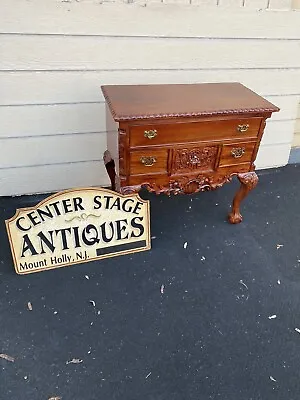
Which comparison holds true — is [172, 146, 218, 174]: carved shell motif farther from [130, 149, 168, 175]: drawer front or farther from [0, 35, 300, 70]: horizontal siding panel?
[0, 35, 300, 70]: horizontal siding panel

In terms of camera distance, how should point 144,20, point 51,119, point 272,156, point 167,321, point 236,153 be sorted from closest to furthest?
point 167,321, point 236,153, point 144,20, point 51,119, point 272,156

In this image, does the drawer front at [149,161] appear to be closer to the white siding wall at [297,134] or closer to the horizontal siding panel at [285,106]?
the horizontal siding panel at [285,106]

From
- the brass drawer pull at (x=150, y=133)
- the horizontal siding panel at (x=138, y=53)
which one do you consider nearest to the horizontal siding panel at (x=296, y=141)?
the horizontal siding panel at (x=138, y=53)

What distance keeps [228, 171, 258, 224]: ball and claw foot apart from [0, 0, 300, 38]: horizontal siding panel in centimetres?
79

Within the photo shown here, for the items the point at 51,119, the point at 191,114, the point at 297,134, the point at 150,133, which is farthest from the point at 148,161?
the point at 297,134

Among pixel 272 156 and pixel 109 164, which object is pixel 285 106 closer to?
pixel 272 156

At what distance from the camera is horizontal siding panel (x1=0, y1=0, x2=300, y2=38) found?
1677 mm

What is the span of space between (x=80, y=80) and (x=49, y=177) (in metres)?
0.58

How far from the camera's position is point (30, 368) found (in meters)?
1.25

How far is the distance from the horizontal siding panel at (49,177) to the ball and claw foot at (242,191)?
79 cm

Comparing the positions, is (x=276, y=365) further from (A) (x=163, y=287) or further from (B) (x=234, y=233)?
(B) (x=234, y=233)

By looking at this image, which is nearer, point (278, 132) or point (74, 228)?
point (74, 228)

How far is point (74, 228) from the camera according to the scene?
1608 millimetres

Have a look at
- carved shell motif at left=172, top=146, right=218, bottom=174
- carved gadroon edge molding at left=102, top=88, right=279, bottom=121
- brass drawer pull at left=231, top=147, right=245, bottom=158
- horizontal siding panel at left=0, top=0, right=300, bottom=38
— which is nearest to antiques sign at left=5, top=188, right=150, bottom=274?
carved shell motif at left=172, top=146, right=218, bottom=174
